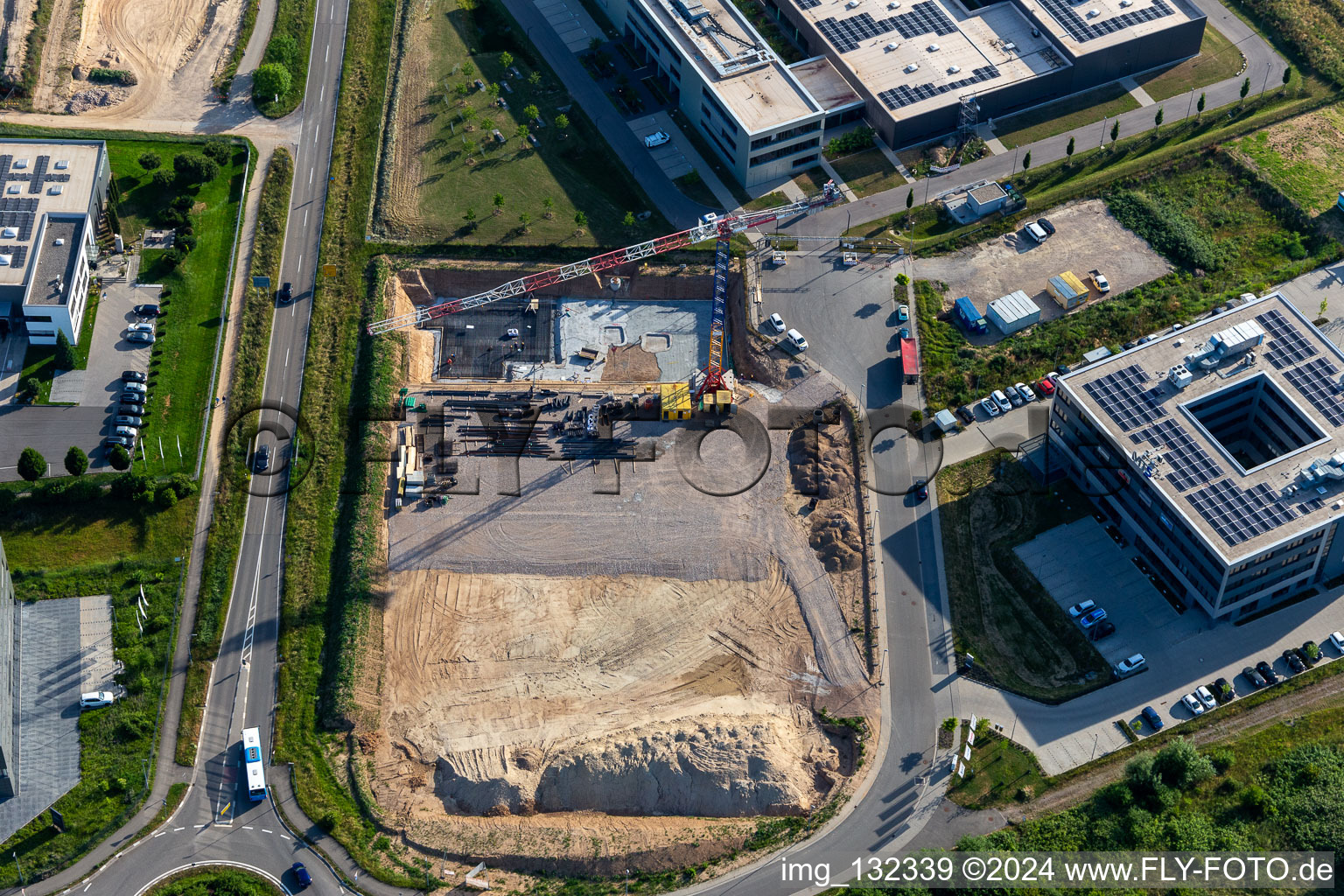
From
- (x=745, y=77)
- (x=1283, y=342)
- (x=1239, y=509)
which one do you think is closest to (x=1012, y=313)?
(x=1283, y=342)

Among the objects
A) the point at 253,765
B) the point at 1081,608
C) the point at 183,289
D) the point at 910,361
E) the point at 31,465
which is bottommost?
the point at 253,765

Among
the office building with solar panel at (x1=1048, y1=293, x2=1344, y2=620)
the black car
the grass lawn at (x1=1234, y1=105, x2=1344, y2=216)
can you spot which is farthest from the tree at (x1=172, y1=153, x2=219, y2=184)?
the grass lawn at (x1=1234, y1=105, x2=1344, y2=216)

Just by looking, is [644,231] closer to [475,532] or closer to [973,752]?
[475,532]

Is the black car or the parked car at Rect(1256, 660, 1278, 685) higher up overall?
Answer: the parked car at Rect(1256, 660, 1278, 685)

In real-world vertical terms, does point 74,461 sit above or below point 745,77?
below

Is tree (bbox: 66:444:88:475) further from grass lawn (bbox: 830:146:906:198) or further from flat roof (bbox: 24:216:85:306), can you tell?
grass lawn (bbox: 830:146:906:198)

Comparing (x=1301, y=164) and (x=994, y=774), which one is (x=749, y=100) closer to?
(x=1301, y=164)

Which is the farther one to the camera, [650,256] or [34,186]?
[650,256]
